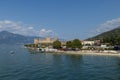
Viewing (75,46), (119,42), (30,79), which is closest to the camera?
(30,79)

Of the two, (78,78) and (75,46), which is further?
(75,46)

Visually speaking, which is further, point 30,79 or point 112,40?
point 112,40

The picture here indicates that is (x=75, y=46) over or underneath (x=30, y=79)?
over

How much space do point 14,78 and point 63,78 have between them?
12713mm

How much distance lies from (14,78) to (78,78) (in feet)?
54.7

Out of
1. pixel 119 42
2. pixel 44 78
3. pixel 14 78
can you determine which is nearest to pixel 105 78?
pixel 44 78

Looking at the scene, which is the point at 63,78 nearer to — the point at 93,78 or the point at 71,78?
the point at 71,78

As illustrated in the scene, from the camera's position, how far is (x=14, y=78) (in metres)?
55.9

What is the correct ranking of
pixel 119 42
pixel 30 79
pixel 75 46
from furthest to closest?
1. pixel 75 46
2. pixel 119 42
3. pixel 30 79

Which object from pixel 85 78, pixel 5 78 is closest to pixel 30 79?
pixel 5 78

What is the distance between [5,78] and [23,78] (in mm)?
4890

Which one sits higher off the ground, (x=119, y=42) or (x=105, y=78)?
(x=119, y=42)

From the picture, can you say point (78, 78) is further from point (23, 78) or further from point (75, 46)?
point (75, 46)

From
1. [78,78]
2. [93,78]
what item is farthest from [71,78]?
[93,78]
